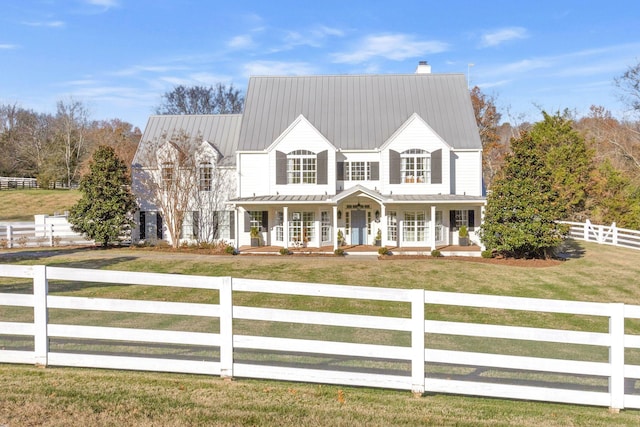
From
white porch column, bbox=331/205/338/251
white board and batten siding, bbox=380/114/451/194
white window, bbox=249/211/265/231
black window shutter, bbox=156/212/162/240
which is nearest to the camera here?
white porch column, bbox=331/205/338/251

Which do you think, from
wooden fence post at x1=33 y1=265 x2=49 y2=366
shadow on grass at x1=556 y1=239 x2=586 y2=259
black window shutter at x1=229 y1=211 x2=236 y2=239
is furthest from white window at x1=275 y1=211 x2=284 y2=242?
wooden fence post at x1=33 y1=265 x2=49 y2=366

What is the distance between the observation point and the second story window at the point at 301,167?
28031 mm

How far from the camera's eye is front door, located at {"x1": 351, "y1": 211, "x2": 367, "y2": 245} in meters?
28.9

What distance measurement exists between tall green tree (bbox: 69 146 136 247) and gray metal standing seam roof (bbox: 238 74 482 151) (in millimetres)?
7137

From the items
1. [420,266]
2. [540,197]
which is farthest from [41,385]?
[540,197]

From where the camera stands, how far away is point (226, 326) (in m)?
6.12

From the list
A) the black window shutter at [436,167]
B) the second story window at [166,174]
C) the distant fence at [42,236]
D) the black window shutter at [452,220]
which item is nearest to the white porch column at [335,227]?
the black window shutter at [436,167]

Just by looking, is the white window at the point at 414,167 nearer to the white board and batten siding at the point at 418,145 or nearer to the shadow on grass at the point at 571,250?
the white board and batten siding at the point at 418,145

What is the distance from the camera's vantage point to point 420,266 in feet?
73.7

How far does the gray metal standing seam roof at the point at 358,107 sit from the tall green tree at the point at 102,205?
23.4ft

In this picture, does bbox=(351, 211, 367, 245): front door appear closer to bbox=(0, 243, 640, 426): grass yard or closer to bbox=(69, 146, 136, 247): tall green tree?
bbox=(0, 243, 640, 426): grass yard

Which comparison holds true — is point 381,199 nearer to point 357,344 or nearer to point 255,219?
point 255,219

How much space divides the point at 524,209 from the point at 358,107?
1211 centimetres

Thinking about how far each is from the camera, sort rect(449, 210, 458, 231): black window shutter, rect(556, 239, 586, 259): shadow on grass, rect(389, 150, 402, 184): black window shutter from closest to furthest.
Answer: rect(556, 239, 586, 259): shadow on grass, rect(389, 150, 402, 184): black window shutter, rect(449, 210, 458, 231): black window shutter
